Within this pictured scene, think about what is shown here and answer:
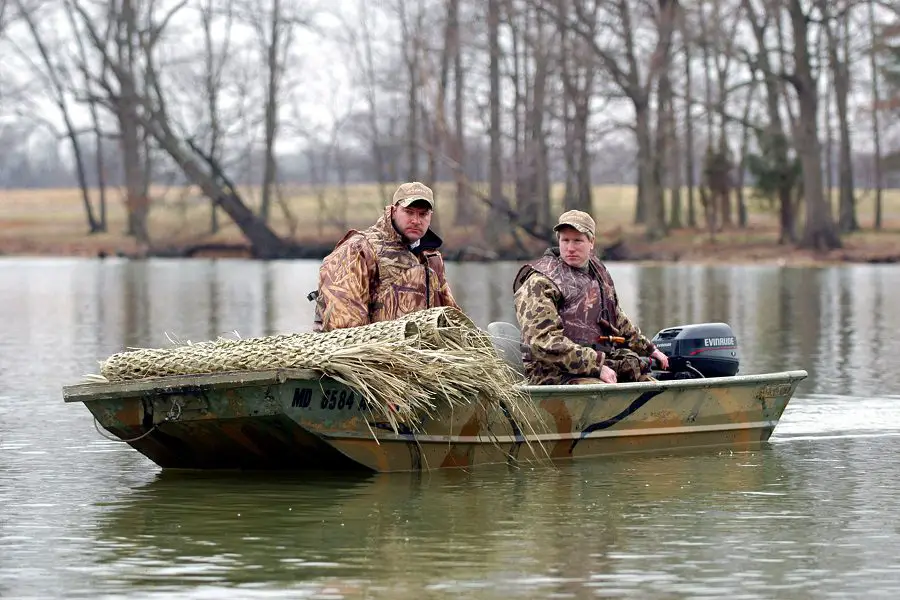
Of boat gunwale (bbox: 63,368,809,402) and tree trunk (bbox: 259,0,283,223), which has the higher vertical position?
tree trunk (bbox: 259,0,283,223)

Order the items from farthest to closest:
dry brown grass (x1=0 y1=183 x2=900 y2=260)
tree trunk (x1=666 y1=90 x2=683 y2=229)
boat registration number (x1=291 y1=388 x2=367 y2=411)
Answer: tree trunk (x1=666 y1=90 x2=683 y2=229) → dry brown grass (x1=0 y1=183 x2=900 y2=260) → boat registration number (x1=291 y1=388 x2=367 y2=411)

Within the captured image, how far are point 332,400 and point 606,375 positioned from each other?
2151 millimetres

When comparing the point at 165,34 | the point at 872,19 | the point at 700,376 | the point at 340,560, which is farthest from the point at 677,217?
the point at 340,560

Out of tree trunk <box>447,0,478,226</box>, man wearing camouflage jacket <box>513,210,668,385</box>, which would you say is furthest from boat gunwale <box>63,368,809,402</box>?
tree trunk <box>447,0,478,226</box>

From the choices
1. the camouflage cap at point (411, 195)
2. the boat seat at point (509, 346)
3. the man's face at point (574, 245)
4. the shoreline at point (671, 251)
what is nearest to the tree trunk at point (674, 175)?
the shoreline at point (671, 251)

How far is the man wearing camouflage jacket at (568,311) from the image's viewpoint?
10977 millimetres

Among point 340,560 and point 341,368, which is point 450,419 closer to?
point 341,368

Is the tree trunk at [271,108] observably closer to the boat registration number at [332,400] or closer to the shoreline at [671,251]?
the shoreline at [671,251]

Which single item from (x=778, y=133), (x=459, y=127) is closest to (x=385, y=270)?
(x=778, y=133)

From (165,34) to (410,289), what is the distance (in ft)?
176

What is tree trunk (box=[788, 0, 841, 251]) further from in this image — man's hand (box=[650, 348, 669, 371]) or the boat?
man's hand (box=[650, 348, 669, 371])

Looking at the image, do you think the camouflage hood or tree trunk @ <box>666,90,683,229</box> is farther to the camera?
tree trunk @ <box>666,90,683,229</box>

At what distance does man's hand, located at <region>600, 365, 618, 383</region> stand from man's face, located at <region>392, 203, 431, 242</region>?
1.49m

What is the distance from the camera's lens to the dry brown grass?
172ft
